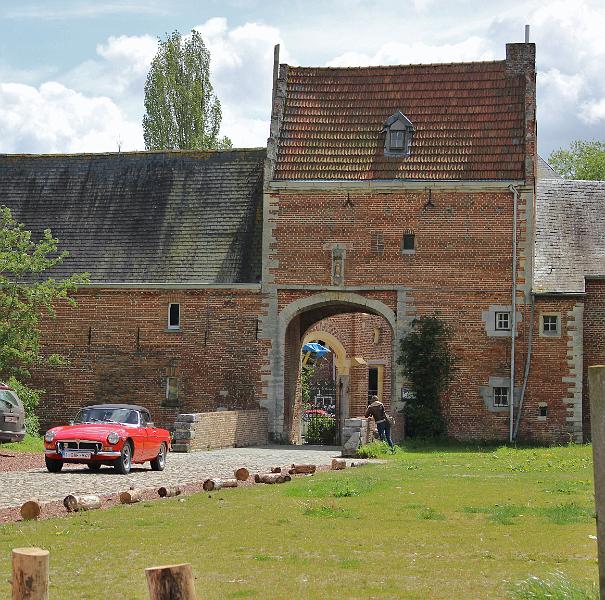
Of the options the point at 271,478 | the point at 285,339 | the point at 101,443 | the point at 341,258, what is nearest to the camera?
the point at 271,478

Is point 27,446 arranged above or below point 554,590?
above

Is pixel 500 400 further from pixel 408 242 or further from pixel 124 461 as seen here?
pixel 124 461

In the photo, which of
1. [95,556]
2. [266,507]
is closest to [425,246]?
[266,507]

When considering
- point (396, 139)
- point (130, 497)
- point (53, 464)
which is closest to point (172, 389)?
point (396, 139)

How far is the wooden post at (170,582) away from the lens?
6934 mm

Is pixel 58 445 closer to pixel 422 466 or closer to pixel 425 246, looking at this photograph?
pixel 422 466

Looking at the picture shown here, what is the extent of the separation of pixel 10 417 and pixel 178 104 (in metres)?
34.5

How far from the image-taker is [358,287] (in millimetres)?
38375

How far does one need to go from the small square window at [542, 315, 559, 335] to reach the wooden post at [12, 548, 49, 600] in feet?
103

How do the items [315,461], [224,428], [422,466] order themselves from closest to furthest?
[422,466] → [315,461] → [224,428]

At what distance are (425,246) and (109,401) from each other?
1102cm

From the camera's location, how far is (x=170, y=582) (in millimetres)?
6980

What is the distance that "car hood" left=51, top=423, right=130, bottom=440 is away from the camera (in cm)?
2312

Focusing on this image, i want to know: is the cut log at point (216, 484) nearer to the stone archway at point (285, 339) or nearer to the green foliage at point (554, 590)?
the green foliage at point (554, 590)
